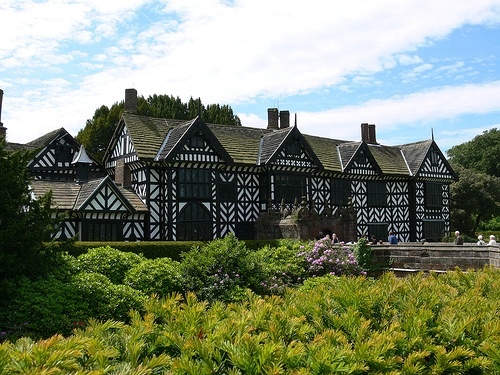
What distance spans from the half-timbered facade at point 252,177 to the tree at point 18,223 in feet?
50.6

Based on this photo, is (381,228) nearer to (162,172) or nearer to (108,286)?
(162,172)

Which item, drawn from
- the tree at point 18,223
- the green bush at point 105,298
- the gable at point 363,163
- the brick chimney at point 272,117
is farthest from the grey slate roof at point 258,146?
the green bush at point 105,298

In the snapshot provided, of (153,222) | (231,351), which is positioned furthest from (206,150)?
(231,351)

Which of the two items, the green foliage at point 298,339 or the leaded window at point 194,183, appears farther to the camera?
the leaded window at point 194,183

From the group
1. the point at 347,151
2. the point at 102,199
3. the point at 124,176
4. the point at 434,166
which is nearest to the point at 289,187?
the point at 347,151

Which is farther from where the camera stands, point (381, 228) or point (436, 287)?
point (381, 228)

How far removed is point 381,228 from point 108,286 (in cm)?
2998

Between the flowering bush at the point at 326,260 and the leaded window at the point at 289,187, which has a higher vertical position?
the leaded window at the point at 289,187

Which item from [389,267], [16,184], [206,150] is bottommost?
[389,267]

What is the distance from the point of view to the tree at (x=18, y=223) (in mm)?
11305

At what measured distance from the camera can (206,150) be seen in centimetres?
2928

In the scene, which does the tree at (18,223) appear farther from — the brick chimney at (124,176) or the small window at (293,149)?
the small window at (293,149)

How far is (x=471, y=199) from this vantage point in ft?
163

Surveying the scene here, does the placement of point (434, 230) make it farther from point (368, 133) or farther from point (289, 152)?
point (289, 152)
